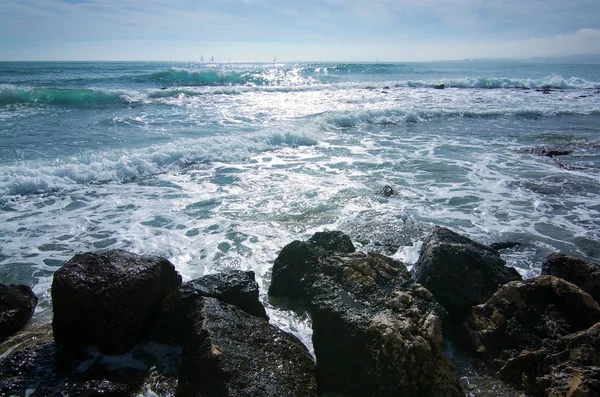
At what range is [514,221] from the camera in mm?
7375

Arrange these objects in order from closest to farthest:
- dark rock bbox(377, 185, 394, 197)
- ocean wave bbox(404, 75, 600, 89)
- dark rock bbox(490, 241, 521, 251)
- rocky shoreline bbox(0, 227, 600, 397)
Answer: rocky shoreline bbox(0, 227, 600, 397) → dark rock bbox(490, 241, 521, 251) → dark rock bbox(377, 185, 394, 197) → ocean wave bbox(404, 75, 600, 89)

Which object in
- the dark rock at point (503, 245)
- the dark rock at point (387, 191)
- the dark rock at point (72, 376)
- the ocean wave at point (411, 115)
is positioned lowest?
the dark rock at point (72, 376)

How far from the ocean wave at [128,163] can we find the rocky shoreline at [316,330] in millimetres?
5505

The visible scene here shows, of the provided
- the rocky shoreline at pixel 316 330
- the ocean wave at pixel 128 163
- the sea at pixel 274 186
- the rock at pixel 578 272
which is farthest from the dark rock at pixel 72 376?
the ocean wave at pixel 128 163

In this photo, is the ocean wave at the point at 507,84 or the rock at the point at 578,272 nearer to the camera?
the rock at the point at 578,272

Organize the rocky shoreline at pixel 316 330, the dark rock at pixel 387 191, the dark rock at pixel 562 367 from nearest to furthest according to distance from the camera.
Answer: the dark rock at pixel 562 367, the rocky shoreline at pixel 316 330, the dark rock at pixel 387 191

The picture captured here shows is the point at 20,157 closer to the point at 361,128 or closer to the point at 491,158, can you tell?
the point at 361,128

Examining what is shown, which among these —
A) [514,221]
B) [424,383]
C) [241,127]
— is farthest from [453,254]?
[241,127]

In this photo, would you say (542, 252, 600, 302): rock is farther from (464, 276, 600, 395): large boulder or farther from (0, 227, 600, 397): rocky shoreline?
(464, 276, 600, 395): large boulder

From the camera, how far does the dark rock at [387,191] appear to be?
863 centimetres

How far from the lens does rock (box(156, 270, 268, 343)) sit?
4066 millimetres

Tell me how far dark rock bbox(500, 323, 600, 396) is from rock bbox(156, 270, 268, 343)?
2.52 metres

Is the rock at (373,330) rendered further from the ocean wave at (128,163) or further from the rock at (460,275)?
the ocean wave at (128,163)

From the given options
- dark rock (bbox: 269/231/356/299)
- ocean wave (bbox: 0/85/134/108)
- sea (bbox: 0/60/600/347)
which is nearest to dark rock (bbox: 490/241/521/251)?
sea (bbox: 0/60/600/347)
